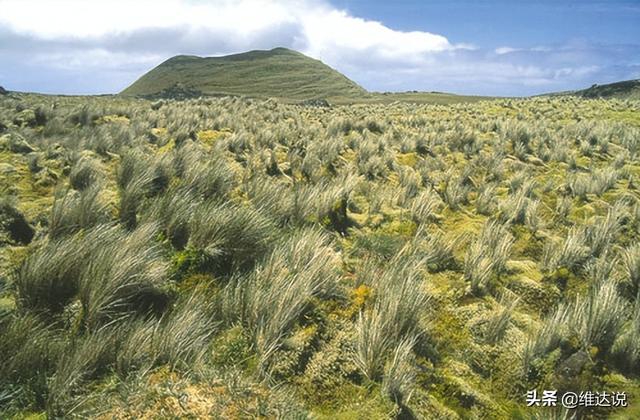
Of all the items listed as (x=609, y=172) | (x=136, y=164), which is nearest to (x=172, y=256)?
(x=136, y=164)

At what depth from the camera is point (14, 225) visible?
507cm

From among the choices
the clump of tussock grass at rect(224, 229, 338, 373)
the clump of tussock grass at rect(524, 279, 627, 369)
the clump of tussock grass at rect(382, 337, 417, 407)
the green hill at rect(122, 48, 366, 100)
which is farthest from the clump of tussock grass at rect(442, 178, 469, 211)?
the green hill at rect(122, 48, 366, 100)

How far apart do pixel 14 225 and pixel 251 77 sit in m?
91.1

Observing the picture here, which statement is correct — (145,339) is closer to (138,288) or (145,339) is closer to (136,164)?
(138,288)

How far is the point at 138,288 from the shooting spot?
12.6 ft

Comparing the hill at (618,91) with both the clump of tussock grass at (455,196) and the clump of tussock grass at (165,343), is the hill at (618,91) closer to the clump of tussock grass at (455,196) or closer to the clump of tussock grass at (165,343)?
the clump of tussock grass at (455,196)

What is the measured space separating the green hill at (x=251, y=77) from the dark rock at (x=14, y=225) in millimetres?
67452

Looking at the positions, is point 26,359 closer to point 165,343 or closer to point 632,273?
point 165,343

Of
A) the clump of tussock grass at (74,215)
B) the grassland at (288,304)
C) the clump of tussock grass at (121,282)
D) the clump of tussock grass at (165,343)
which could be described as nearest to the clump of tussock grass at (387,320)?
the grassland at (288,304)

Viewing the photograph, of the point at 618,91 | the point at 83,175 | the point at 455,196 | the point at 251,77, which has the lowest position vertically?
the point at 455,196

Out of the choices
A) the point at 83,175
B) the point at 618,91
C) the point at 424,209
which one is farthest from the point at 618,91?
the point at 83,175

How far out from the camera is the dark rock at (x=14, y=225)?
4.97m

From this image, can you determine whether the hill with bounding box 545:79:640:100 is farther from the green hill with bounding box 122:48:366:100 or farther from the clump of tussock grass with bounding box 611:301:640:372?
the clump of tussock grass with bounding box 611:301:640:372

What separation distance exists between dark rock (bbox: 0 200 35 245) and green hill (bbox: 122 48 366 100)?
67.5 metres
